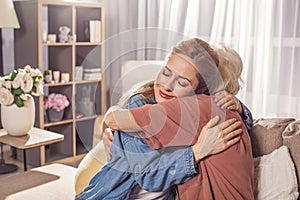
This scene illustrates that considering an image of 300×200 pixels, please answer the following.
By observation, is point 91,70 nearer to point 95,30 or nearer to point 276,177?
point 95,30

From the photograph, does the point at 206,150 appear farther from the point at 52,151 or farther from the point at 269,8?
the point at 52,151

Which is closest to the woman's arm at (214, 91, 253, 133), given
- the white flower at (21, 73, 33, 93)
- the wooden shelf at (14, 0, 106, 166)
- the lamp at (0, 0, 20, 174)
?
the white flower at (21, 73, 33, 93)

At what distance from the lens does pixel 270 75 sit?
2.94m

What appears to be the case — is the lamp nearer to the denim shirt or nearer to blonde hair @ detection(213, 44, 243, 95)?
the denim shirt

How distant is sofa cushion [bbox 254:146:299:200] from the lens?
1505mm

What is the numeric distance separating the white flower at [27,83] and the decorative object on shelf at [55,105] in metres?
0.74

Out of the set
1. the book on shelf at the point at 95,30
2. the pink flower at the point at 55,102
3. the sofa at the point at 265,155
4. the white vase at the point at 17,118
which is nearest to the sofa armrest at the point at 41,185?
the sofa at the point at 265,155

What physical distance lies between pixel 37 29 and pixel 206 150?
2341mm

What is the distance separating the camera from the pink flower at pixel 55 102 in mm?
3549

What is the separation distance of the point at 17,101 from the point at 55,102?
75 centimetres

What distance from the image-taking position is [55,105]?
3.56 meters

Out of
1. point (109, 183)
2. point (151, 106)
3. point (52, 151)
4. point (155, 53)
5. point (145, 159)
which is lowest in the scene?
point (52, 151)

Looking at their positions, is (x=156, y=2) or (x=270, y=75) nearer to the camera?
(x=270, y=75)

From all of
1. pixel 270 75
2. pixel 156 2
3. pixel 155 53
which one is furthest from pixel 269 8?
pixel 155 53
